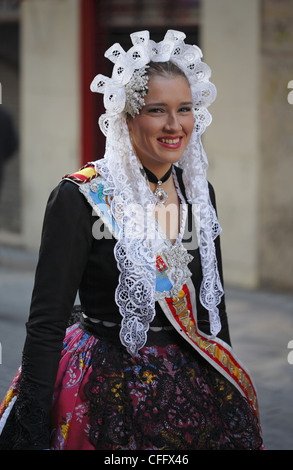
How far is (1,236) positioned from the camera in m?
11.8

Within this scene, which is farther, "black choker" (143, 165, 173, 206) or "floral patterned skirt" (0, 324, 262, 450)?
"black choker" (143, 165, 173, 206)

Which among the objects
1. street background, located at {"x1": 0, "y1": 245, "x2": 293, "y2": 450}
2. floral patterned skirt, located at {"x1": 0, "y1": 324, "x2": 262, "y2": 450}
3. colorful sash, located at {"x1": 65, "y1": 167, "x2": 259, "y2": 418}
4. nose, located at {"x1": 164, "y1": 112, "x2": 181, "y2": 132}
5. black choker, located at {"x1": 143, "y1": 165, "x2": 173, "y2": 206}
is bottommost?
street background, located at {"x1": 0, "y1": 245, "x2": 293, "y2": 450}

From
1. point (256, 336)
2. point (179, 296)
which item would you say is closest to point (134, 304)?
point (179, 296)

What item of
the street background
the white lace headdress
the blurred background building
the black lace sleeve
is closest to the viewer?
the black lace sleeve

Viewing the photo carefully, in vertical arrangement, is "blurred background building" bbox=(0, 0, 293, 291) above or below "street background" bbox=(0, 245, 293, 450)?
above

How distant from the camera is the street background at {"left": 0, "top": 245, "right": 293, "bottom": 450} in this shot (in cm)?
544

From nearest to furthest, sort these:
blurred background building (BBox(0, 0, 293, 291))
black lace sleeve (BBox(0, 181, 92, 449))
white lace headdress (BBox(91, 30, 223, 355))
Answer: black lace sleeve (BBox(0, 181, 92, 449)), white lace headdress (BBox(91, 30, 223, 355)), blurred background building (BBox(0, 0, 293, 291))

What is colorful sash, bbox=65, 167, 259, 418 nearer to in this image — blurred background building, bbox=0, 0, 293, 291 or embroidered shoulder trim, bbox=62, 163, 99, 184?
embroidered shoulder trim, bbox=62, 163, 99, 184

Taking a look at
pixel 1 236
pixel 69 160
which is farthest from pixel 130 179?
pixel 1 236

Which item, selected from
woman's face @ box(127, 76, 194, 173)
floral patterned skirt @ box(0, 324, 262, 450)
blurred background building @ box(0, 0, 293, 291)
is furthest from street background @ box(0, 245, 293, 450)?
woman's face @ box(127, 76, 194, 173)
